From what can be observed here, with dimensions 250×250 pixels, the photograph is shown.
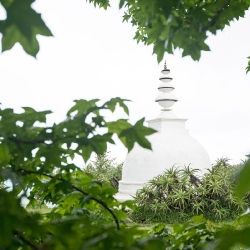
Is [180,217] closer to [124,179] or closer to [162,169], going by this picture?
[162,169]

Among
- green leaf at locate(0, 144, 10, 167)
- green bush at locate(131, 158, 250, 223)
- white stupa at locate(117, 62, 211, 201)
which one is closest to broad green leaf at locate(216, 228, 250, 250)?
green leaf at locate(0, 144, 10, 167)

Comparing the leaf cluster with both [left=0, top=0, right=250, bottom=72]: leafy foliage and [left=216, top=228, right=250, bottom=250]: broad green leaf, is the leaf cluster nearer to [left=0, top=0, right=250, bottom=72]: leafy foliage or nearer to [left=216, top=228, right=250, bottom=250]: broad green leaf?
[left=0, top=0, right=250, bottom=72]: leafy foliage

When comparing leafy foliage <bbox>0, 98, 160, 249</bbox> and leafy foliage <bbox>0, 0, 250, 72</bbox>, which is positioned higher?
leafy foliage <bbox>0, 0, 250, 72</bbox>

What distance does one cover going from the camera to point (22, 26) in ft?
3.39

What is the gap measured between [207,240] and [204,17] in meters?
0.79

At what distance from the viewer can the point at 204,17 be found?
131cm

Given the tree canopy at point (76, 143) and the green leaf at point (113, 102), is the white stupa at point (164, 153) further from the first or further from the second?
the green leaf at point (113, 102)

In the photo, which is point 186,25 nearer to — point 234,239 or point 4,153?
point 4,153

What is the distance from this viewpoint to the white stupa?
10.2m

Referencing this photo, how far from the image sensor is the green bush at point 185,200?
7957mm

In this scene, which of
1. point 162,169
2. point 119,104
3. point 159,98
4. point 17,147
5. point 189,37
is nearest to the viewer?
point 17,147

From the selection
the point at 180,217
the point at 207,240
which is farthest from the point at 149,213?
the point at 207,240

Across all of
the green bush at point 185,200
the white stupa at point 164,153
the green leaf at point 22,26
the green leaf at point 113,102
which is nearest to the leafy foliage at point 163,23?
the green leaf at point 22,26

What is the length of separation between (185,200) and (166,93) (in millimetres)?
4081
